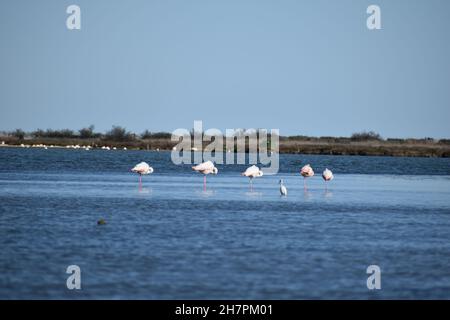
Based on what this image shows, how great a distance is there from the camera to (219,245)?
18500mm

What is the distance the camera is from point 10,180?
40250mm

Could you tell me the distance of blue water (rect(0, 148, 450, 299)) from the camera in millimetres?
14344

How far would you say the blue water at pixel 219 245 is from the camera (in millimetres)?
14344

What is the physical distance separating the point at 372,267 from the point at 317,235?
4477 mm

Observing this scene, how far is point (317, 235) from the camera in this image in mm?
20688

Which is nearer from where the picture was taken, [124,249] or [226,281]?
[226,281]

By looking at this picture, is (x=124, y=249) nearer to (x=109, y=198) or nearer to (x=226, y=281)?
(x=226, y=281)
